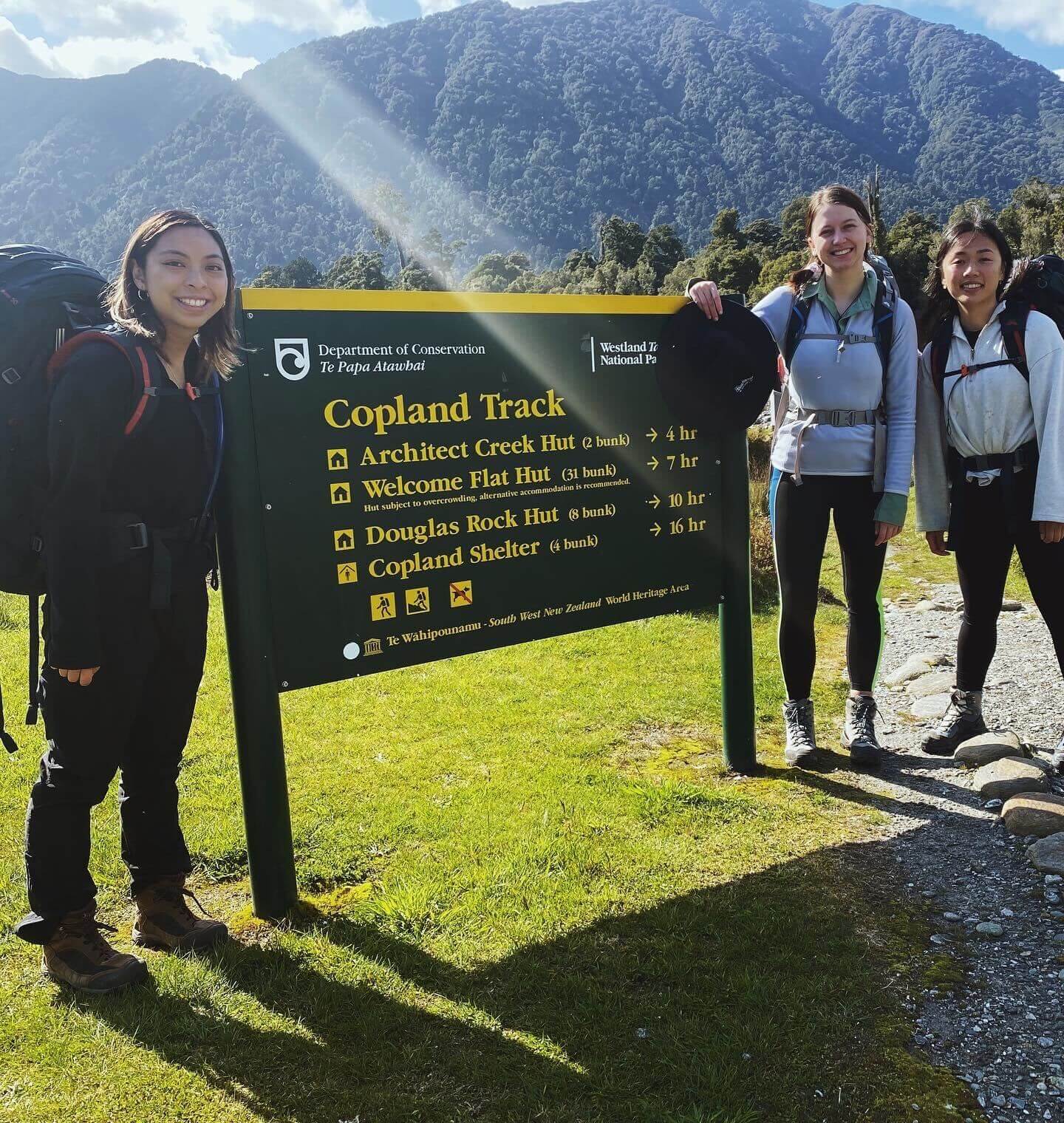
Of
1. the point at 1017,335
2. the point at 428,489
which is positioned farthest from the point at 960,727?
the point at 428,489

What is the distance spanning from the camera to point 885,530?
4.37m

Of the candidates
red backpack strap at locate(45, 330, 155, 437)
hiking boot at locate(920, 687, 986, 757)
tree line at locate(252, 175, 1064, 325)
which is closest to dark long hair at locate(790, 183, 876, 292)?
tree line at locate(252, 175, 1064, 325)

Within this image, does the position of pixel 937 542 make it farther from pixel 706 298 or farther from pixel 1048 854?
pixel 706 298

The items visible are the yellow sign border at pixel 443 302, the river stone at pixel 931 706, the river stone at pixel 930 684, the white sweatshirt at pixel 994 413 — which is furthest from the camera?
the river stone at pixel 930 684

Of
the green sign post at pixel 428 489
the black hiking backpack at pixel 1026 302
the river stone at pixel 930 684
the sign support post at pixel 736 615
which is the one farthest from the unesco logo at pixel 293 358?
the river stone at pixel 930 684

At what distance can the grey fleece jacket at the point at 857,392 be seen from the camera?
432 cm

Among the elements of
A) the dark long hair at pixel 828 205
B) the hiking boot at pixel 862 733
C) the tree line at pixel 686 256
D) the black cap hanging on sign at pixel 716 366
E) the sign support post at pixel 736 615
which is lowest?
the hiking boot at pixel 862 733

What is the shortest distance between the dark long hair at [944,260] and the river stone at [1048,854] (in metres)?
2.44

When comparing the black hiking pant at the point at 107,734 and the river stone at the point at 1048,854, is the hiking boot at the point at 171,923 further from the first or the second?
the river stone at the point at 1048,854

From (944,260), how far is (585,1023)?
3794 millimetres

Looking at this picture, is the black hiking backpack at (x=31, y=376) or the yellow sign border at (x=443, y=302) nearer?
the black hiking backpack at (x=31, y=376)

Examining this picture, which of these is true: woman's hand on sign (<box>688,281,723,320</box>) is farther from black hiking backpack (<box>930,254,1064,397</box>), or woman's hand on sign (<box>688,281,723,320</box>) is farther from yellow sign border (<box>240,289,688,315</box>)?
black hiking backpack (<box>930,254,1064,397</box>)

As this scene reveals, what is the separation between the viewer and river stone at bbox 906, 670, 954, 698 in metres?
5.94

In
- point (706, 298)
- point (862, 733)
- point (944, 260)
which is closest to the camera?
point (706, 298)
